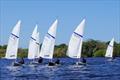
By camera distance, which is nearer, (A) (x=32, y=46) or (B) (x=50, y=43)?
(B) (x=50, y=43)

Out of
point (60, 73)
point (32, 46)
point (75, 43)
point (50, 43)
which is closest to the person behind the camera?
point (60, 73)

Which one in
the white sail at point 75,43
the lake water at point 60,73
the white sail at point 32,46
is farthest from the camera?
the white sail at point 32,46

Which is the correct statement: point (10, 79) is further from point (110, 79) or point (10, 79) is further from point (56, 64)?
point (56, 64)

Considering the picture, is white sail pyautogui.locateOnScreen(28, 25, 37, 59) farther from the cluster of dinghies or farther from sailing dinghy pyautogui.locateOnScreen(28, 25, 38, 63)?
the cluster of dinghies

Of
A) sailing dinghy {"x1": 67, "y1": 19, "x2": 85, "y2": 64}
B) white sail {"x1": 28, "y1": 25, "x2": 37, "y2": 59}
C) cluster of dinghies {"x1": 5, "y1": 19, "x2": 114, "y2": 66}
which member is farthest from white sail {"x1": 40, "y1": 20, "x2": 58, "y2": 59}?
white sail {"x1": 28, "y1": 25, "x2": 37, "y2": 59}

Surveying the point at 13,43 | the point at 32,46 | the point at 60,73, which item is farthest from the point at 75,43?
the point at 32,46

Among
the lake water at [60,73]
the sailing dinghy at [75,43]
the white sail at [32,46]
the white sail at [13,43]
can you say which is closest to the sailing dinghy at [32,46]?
the white sail at [32,46]

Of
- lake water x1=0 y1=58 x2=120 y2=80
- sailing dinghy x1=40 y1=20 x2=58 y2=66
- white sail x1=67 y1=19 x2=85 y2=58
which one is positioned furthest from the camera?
sailing dinghy x1=40 y1=20 x2=58 y2=66

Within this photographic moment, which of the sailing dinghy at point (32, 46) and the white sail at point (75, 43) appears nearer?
the white sail at point (75, 43)

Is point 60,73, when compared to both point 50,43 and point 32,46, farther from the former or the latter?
point 32,46

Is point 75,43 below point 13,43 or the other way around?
the other way around

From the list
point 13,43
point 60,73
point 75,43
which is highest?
point 75,43

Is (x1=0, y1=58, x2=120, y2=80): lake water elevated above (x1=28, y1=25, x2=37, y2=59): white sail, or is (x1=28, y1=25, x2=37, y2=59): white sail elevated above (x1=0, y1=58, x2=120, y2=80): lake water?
(x1=28, y1=25, x2=37, y2=59): white sail

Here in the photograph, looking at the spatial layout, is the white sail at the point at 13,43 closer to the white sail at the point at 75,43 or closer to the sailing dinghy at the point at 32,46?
the white sail at the point at 75,43
